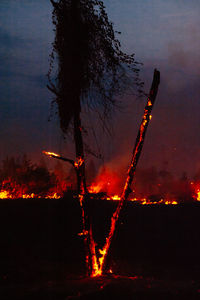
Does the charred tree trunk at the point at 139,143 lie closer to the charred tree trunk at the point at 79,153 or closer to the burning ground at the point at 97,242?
the burning ground at the point at 97,242

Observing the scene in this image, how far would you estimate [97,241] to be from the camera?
48.8 feet

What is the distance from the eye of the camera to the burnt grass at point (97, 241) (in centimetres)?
1117

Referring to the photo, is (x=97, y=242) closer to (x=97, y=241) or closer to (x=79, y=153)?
(x=97, y=241)

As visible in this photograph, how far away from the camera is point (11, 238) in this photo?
1345 centimetres

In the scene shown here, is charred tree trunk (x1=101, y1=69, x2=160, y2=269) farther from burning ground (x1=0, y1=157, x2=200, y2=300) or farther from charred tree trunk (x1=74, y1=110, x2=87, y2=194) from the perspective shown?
charred tree trunk (x1=74, y1=110, x2=87, y2=194)

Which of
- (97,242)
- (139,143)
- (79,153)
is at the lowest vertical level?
(97,242)

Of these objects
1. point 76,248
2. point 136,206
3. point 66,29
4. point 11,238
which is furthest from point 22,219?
point 66,29

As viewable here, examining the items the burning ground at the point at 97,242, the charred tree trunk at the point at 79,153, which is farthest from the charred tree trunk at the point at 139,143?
the charred tree trunk at the point at 79,153

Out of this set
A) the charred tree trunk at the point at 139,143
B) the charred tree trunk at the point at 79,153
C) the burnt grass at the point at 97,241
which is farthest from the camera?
the burnt grass at the point at 97,241

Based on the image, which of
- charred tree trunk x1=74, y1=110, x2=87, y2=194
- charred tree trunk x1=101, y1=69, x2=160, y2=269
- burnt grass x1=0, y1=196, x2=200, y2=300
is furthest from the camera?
burnt grass x1=0, y1=196, x2=200, y2=300

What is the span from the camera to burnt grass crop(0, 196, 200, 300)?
36.7 feet

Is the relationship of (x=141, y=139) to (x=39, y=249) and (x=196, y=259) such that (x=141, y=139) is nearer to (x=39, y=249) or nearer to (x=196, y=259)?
(x=39, y=249)

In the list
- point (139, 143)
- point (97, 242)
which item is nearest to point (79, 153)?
point (139, 143)

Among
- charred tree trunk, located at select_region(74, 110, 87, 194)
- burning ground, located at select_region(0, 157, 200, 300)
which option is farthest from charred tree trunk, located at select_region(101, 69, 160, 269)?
charred tree trunk, located at select_region(74, 110, 87, 194)
